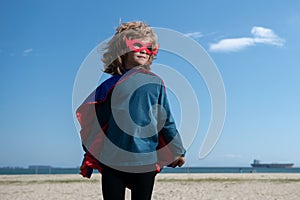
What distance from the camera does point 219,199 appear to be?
35.2ft

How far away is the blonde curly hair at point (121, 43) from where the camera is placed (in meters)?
2.95

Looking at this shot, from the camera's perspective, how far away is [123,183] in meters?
2.75

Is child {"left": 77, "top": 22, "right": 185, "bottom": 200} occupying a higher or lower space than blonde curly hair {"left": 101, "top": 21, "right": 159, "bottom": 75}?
lower

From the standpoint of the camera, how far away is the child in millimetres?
2691

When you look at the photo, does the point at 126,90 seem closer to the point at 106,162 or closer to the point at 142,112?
the point at 142,112

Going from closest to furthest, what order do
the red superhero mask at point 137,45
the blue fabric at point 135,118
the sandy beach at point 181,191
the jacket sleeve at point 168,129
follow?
the blue fabric at point 135,118 → the jacket sleeve at point 168,129 → the red superhero mask at point 137,45 → the sandy beach at point 181,191

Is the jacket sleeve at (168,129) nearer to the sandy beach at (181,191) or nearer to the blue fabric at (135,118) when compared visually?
the blue fabric at (135,118)

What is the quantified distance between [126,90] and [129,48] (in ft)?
1.11

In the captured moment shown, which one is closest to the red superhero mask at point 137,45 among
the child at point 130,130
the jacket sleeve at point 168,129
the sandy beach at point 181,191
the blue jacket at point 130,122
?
the child at point 130,130

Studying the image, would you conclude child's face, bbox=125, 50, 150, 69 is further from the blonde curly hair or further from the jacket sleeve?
the jacket sleeve

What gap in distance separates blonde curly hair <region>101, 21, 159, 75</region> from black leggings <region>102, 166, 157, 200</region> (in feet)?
2.22

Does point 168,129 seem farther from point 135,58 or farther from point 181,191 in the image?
point 181,191

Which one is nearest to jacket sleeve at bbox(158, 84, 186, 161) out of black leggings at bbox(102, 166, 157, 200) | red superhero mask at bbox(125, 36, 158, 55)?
black leggings at bbox(102, 166, 157, 200)

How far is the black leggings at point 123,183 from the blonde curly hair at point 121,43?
0.68 meters
